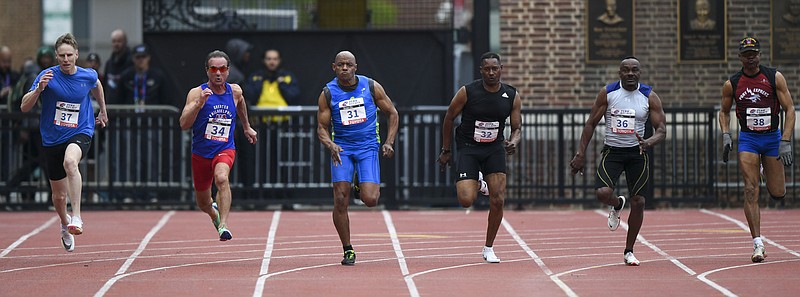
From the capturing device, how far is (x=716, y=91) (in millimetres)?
21359

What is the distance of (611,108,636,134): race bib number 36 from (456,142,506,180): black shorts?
3.29 feet

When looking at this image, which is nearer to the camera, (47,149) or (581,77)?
(47,149)

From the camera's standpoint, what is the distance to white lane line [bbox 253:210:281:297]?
1152cm

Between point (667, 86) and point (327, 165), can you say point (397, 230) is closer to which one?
point (327, 165)

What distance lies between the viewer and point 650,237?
632 inches

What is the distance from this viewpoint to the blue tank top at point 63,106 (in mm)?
14047

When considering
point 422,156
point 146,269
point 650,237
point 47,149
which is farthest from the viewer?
point 422,156

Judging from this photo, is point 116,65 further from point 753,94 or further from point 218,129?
point 753,94

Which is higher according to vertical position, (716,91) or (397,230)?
(716,91)

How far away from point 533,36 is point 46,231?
7.33 m

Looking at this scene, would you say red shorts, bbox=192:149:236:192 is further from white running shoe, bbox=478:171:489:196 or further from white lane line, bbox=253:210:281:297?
white running shoe, bbox=478:171:489:196

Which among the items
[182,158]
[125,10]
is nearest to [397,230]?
[182,158]

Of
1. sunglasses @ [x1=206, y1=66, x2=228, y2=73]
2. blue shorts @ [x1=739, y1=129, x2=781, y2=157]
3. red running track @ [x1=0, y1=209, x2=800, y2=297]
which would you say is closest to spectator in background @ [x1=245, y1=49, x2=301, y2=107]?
red running track @ [x1=0, y1=209, x2=800, y2=297]

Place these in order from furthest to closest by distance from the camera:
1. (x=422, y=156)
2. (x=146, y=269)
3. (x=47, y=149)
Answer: (x=422, y=156) → (x=47, y=149) → (x=146, y=269)
